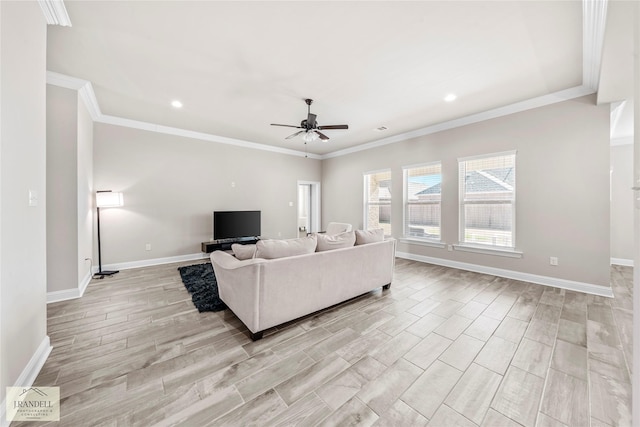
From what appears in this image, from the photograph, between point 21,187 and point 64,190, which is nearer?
point 21,187

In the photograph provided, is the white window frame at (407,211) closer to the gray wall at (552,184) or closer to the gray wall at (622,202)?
the gray wall at (552,184)

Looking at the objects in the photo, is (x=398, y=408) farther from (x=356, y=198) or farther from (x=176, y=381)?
(x=356, y=198)

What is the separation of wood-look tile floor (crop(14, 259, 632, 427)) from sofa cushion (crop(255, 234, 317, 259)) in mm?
737

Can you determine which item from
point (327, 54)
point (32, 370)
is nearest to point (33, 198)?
point (32, 370)

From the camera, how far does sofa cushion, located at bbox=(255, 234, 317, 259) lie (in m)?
2.26

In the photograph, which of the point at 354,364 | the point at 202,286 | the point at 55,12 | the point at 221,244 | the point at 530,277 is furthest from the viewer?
the point at 221,244

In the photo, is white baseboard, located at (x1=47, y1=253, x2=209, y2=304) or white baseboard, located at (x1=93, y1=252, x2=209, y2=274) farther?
white baseboard, located at (x1=93, y1=252, x2=209, y2=274)

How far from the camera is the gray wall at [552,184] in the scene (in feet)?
10.5

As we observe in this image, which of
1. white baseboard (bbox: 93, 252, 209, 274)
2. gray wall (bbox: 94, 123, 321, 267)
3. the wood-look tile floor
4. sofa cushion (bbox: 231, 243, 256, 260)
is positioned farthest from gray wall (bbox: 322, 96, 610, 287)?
white baseboard (bbox: 93, 252, 209, 274)

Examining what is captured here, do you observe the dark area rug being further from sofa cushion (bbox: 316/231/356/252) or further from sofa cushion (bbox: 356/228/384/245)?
sofa cushion (bbox: 356/228/384/245)

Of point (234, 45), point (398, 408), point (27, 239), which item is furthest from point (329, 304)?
point (234, 45)

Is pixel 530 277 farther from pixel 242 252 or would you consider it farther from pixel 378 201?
pixel 242 252

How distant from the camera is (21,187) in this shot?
1.56m

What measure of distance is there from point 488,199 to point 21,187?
217 inches
